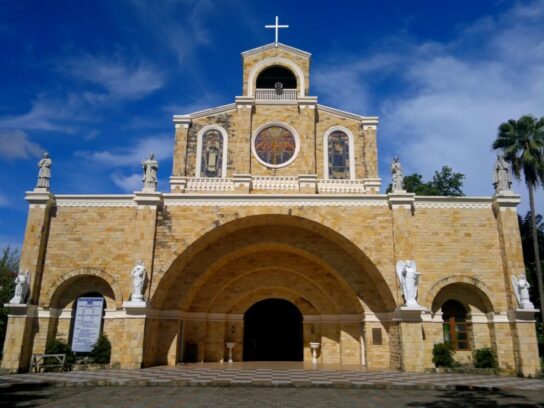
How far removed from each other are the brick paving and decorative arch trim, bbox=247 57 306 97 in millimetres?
15782

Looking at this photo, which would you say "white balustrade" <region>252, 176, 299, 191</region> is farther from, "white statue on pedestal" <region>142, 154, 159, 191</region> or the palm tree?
the palm tree

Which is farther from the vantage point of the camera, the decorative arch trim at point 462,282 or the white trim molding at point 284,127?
the white trim molding at point 284,127

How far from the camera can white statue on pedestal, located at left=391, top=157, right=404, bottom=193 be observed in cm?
1734

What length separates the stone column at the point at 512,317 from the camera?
1531cm

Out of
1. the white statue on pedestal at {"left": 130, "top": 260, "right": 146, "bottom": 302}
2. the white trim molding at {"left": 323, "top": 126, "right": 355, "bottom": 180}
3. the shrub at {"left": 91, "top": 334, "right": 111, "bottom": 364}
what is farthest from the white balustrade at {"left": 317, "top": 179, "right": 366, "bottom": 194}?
the shrub at {"left": 91, "top": 334, "right": 111, "bottom": 364}

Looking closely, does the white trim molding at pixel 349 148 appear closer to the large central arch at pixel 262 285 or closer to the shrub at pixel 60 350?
the large central arch at pixel 262 285

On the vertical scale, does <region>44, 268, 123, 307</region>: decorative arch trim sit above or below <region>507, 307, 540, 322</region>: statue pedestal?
above

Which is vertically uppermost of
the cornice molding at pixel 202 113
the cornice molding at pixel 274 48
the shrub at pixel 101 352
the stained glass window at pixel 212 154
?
the cornice molding at pixel 274 48

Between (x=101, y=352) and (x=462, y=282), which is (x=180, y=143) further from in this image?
(x=462, y=282)

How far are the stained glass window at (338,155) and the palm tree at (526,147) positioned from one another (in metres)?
9.91

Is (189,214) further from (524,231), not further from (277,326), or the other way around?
(524,231)

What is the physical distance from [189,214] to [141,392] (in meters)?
7.72

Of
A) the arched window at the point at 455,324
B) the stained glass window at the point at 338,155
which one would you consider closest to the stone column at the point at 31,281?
the stained glass window at the point at 338,155

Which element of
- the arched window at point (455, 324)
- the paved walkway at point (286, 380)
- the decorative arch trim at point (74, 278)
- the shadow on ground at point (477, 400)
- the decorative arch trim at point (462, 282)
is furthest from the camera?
the arched window at point (455, 324)
